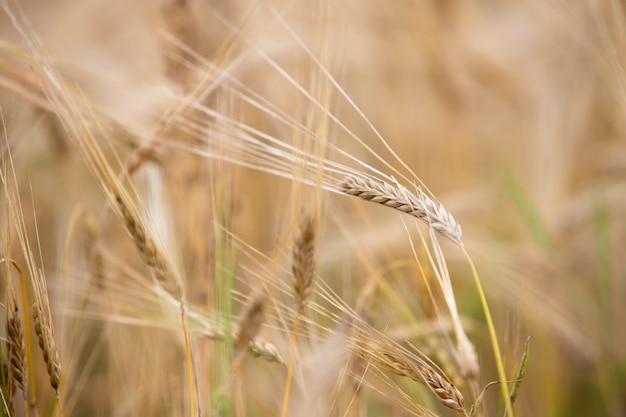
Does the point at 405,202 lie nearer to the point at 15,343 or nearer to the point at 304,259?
the point at 304,259

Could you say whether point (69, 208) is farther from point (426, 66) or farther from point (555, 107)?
point (555, 107)

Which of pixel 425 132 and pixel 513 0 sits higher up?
pixel 513 0

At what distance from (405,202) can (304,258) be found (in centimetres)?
9

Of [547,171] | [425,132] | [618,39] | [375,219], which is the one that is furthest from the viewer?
[425,132]

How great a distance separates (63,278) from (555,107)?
105 centimetres

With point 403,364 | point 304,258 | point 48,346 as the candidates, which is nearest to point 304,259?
point 304,258

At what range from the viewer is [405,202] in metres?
0.40

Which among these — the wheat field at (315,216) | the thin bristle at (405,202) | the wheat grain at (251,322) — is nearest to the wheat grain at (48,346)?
the wheat field at (315,216)

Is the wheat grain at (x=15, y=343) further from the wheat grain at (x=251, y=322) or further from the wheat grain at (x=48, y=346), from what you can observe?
the wheat grain at (x=251, y=322)

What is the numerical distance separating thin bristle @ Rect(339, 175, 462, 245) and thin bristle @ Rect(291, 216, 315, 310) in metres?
0.04

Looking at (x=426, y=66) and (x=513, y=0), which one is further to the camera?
(x=513, y=0)

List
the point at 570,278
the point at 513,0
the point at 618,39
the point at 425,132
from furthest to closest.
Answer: the point at 513,0
the point at 425,132
the point at 570,278
the point at 618,39

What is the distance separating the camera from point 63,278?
0.64 metres

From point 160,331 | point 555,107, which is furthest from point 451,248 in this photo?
point 160,331
